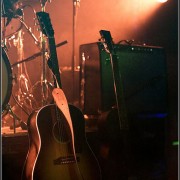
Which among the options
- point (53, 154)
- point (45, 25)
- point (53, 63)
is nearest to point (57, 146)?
point (53, 154)

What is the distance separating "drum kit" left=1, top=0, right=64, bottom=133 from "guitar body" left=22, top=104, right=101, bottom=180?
0.31 metres

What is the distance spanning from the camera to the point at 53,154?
1.56 m

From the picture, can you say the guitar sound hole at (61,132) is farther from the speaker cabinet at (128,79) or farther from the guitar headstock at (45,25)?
the guitar headstock at (45,25)

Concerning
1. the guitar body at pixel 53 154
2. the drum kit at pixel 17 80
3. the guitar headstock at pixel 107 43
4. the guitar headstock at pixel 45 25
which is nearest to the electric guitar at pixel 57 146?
the guitar body at pixel 53 154

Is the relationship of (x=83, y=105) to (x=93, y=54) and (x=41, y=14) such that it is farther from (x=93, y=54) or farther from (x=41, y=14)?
(x=41, y=14)

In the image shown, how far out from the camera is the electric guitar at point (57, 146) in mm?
1526

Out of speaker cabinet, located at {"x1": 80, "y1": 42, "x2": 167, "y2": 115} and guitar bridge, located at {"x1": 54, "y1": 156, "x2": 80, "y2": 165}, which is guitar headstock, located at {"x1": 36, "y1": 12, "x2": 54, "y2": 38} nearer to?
speaker cabinet, located at {"x1": 80, "y1": 42, "x2": 167, "y2": 115}

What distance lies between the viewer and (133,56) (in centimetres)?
212

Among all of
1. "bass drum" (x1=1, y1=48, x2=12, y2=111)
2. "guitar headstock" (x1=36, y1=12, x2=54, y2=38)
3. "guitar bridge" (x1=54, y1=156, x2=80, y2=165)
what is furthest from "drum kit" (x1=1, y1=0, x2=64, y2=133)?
"guitar bridge" (x1=54, y1=156, x2=80, y2=165)

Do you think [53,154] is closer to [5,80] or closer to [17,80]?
[5,80]

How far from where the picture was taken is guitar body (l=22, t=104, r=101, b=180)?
59.7 inches

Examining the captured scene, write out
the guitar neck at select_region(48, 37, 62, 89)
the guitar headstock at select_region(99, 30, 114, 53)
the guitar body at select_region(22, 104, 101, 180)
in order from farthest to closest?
1. the guitar headstock at select_region(99, 30, 114, 53)
2. the guitar neck at select_region(48, 37, 62, 89)
3. the guitar body at select_region(22, 104, 101, 180)

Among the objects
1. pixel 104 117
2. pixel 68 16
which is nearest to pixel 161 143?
pixel 104 117

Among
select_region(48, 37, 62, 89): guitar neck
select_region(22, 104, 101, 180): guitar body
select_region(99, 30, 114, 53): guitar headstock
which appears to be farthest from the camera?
select_region(99, 30, 114, 53): guitar headstock
